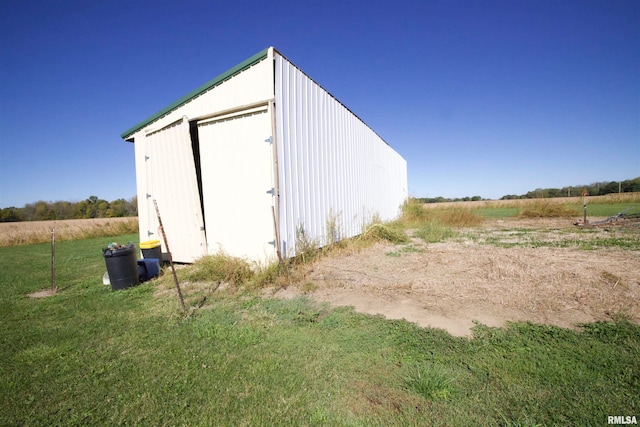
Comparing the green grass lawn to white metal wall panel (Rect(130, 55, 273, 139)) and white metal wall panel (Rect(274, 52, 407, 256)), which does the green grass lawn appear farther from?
white metal wall panel (Rect(130, 55, 273, 139))

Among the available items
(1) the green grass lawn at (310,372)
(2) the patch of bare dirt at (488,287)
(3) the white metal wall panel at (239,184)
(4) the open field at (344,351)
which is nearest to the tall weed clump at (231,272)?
(4) the open field at (344,351)

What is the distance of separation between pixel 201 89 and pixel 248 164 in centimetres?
255

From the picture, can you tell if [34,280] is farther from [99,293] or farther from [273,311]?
[273,311]

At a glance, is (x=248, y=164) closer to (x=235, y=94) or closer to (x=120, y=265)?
(x=235, y=94)

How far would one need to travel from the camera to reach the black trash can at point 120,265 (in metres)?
5.03

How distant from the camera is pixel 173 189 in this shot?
6.88 metres

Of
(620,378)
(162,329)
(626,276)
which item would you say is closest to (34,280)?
(162,329)

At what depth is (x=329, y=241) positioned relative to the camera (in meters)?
7.36

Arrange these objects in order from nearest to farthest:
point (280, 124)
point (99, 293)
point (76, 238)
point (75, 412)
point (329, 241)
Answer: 1. point (75, 412)
2. point (99, 293)
3. point (280, 124)
4. point (329, 241)
5. point (76, 238)

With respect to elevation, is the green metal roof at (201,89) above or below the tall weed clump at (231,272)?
above

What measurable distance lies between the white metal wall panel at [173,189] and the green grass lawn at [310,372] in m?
3.22

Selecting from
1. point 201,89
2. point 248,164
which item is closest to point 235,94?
point 201,89

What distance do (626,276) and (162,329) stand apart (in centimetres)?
687

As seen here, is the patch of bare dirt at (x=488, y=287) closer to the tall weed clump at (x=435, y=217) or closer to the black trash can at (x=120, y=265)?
the black trash can at (x=120, y=265)
